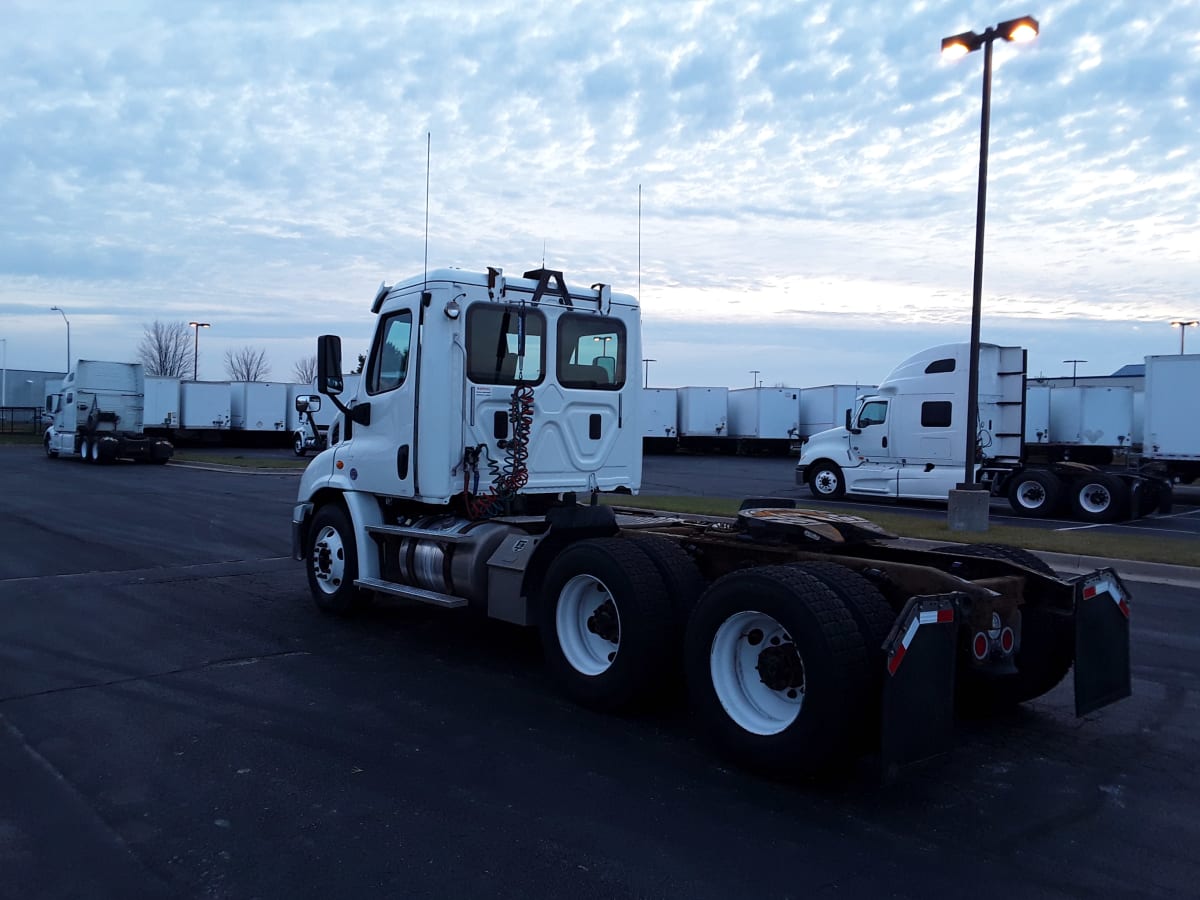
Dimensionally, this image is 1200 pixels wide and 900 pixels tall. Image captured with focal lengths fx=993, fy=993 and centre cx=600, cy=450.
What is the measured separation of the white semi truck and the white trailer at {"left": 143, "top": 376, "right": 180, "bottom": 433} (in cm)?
4207

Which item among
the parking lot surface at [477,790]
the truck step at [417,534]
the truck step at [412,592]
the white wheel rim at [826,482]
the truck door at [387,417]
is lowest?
the parking lot surface at [477,790]

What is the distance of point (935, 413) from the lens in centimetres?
2128

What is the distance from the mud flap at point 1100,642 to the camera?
523 cm

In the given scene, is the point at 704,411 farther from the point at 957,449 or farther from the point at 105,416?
the point at 957,449

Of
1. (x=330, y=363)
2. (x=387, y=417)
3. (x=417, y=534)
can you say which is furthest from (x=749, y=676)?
(x=330, y=363)

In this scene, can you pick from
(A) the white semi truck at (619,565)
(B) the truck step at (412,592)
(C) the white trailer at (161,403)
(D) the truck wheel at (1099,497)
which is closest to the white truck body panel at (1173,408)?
(D) the truck wheel at (1099,497)

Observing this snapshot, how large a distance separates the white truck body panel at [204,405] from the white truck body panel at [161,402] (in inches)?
18.1

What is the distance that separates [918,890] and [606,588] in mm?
2619

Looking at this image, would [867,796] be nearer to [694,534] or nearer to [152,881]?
[694,534]

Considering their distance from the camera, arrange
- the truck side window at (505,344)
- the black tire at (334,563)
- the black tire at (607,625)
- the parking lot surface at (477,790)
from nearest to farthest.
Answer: the parking lot surface at (477,790), the black tire at (607,625), the truck side window at (505,344), the black tire at (334,563)

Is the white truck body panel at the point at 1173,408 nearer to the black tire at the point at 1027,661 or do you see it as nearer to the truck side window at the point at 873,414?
the truck side window at the point at 873,414

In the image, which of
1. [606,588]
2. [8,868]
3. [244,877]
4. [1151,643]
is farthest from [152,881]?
[1151,643]

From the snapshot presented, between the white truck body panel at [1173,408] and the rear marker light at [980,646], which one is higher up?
the white truck body panel at [1173,408]

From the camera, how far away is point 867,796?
4.86 m
